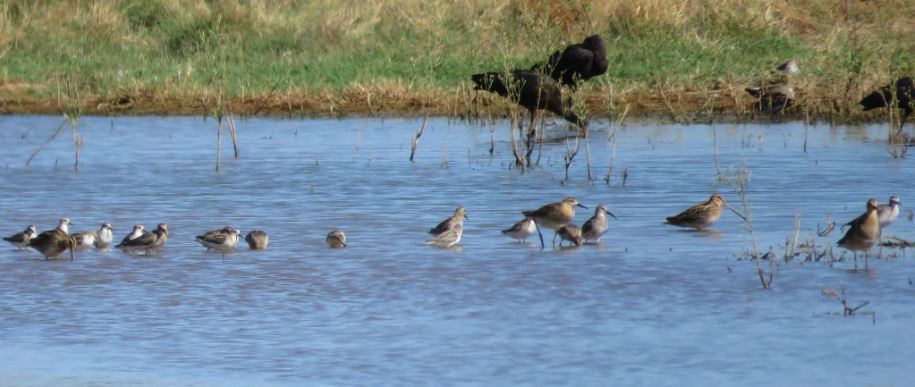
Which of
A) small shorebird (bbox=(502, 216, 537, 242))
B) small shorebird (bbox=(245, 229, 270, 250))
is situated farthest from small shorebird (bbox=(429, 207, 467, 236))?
small shorebird (bbox=(245, 229, 270, 250))

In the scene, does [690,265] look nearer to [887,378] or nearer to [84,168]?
[887,378]

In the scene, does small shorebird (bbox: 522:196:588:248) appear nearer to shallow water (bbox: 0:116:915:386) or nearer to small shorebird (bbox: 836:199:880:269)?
shallow water (bbox: 0:116:915:386)

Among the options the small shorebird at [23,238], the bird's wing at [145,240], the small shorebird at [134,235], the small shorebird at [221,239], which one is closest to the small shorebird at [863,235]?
the small shorebird at [221,239]

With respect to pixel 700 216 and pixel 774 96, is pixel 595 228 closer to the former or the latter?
pixel 700 216

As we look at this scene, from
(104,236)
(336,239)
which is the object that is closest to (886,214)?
(336,239)

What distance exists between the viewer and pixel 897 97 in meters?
19.2

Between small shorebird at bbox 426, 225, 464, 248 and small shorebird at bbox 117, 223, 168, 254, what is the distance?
1794 millimetres

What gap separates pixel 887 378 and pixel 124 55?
20.1 meters

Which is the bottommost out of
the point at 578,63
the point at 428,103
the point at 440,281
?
the point at 440,281

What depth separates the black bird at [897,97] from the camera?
1859 cm

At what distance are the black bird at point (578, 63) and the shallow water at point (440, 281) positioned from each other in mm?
1726

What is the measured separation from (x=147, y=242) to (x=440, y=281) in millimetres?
2264

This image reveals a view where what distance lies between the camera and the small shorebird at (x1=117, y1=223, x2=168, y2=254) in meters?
11.7

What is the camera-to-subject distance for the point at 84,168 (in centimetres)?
1775
